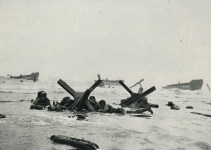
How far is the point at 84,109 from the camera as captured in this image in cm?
1387

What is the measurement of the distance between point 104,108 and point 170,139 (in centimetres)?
627

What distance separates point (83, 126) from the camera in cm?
875

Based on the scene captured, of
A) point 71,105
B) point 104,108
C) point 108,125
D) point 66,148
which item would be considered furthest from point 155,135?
point 71,105

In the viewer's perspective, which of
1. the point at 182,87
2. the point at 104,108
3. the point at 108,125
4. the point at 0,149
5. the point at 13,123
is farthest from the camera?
the point at 182,87

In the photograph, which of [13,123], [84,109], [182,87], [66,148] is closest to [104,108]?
[84,109]

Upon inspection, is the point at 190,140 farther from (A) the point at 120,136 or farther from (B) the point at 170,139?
(A) the point at 120,136

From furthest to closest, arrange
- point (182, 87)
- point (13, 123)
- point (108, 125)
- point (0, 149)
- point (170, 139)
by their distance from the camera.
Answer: point (182, 87) → point (108, 125) → point (13, 123) → point (170, 139) → point (0, 149)

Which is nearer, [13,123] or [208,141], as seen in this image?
[208,141]

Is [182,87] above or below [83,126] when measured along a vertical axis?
above

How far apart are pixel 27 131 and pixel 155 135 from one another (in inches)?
138

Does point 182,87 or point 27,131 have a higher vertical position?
point 182,87

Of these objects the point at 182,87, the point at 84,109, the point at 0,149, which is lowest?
the point at 0,149

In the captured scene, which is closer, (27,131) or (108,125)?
(27,131)

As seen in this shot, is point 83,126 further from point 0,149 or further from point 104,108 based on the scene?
point 104,108
